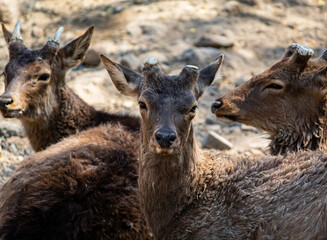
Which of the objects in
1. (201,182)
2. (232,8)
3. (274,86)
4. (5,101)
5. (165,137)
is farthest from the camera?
(232,8)

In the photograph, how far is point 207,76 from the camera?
634 cm

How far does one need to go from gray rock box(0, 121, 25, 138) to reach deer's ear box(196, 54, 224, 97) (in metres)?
4.59

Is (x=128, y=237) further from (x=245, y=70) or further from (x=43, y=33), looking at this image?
(x=43, y=33)

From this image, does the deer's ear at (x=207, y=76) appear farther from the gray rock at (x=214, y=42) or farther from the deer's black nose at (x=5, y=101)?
the gray rock at (x=214, y=42)

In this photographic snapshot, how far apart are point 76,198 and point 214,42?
25.3ft

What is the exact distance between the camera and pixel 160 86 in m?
5.75

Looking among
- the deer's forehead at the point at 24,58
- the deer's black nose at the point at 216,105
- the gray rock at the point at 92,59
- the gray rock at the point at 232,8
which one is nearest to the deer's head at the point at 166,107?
the deer's black nose at the point at 216,105

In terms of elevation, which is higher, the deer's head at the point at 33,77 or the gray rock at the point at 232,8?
the deer's head at the point at 33,77

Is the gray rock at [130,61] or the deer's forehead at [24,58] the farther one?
the gray rock at [130,61]

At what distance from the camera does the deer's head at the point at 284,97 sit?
7.00 metres

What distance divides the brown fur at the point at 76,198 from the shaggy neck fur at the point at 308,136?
207 cm

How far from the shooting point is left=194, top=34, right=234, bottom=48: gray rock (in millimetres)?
12570

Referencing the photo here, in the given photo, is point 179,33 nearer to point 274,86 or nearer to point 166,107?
point 274,86

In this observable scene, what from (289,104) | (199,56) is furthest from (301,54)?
(199,56)
